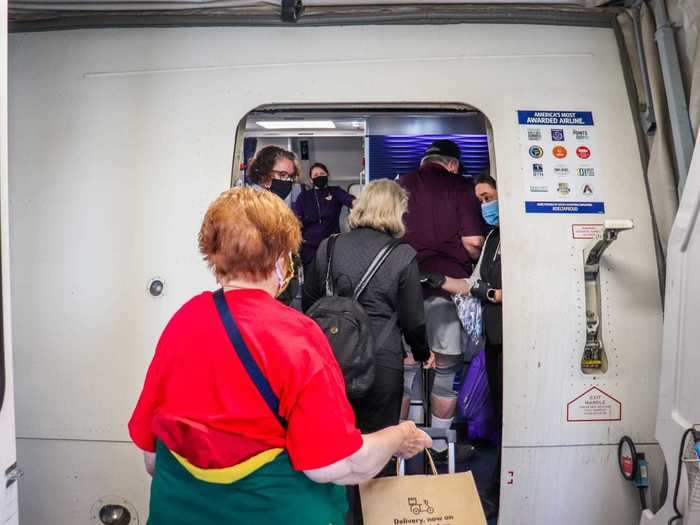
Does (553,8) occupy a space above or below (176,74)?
above

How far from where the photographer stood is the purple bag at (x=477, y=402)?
3559 mm

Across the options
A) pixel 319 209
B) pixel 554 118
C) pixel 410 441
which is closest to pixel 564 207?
pixel 554 118

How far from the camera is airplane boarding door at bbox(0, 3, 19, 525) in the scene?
4.62 ft

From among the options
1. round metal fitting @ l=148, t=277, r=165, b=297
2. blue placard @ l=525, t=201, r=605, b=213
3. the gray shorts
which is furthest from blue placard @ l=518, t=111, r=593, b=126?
round metal fitting @ l=148, t=277, r=165, b=297

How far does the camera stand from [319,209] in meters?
4.50

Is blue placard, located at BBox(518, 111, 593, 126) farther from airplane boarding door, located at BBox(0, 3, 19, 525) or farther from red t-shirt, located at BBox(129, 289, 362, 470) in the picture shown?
airplane boarding door, located at BBox(0, 3, 19, 525)

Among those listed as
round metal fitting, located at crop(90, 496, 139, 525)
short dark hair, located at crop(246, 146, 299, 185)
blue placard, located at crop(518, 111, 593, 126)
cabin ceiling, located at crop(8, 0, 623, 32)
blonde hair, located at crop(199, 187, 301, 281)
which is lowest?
round metal fitting, located at crop(90, 496, 139, 525)

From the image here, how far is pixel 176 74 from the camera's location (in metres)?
2.40

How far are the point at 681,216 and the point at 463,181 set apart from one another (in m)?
1.38

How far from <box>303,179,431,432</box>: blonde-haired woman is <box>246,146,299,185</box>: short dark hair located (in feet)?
2.87

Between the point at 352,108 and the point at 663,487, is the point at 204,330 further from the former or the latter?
the point at 663,487

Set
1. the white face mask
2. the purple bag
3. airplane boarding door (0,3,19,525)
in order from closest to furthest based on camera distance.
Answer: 1. the white face mask
2. airplane boarding door (0,3,19,525)
3. the purple bag

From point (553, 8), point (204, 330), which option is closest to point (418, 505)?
point (204, 330)

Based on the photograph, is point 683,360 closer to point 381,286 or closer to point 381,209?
point 381,286
